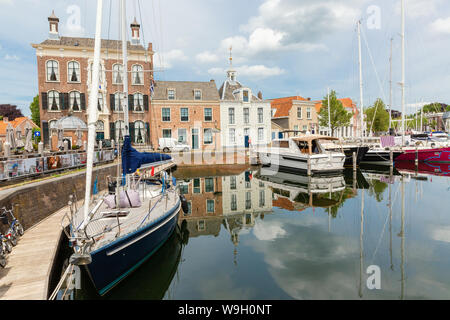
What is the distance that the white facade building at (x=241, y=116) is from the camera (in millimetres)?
38728

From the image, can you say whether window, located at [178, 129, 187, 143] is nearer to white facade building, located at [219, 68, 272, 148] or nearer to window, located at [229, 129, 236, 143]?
white facade building, located at [219, 68, 272, 148]

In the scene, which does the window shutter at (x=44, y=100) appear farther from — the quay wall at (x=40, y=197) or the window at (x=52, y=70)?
the quay wall at (x=40, y=197)

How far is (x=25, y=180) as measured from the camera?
1230cm

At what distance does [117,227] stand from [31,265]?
2071 mm

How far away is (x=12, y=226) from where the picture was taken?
7809mm

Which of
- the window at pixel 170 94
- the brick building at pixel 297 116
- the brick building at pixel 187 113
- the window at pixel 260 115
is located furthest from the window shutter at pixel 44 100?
the brick building at pixel 297 116

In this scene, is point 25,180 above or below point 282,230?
above

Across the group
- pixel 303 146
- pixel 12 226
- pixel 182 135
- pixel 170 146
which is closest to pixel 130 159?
pixel 12 226

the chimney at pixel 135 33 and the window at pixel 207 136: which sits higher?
the chimney at pixel 135 33

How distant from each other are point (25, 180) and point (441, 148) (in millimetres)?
35408

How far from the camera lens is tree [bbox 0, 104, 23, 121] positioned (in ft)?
198

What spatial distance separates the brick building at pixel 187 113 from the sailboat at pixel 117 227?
25776 millimetres
